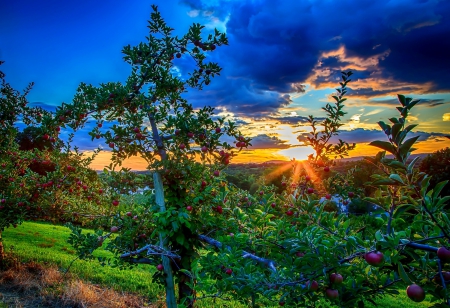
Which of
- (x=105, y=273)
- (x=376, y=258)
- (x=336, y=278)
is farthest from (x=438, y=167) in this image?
(x=376, y=258)

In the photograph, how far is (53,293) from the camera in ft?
21.3

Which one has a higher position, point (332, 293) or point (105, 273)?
point (332, 293)

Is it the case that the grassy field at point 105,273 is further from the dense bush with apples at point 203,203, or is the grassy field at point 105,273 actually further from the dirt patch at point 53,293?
the dense bush with apples at point 203,203

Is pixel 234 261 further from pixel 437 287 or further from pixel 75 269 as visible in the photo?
pixel 75 269

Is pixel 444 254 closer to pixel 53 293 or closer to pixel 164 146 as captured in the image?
pixel 164 146

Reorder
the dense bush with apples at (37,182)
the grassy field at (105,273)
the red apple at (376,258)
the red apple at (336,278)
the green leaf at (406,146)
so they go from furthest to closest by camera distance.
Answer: the grassy field at (105,273)
the dense bush with apples at (37,182)
the red apple at (336,278)
the red apple at (376,258)
the green leaf at (406,146)

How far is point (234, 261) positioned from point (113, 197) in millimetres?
3015

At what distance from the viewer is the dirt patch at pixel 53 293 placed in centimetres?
614

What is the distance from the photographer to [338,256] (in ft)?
6.53

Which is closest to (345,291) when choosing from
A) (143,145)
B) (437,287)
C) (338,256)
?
(338,256)

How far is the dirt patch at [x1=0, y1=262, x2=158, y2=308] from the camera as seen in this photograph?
6141 mm

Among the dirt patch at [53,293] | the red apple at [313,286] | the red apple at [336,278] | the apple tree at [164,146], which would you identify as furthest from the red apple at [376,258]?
the dirt patch at [53,293]

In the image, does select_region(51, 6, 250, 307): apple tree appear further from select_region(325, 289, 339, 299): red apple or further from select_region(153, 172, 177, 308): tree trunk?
select_region(325, 289, 339, 299): red apple

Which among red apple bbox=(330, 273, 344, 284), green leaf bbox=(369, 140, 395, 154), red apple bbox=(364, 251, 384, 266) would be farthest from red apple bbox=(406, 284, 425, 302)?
green leaf bbox=(369, 140, 395, 154)
